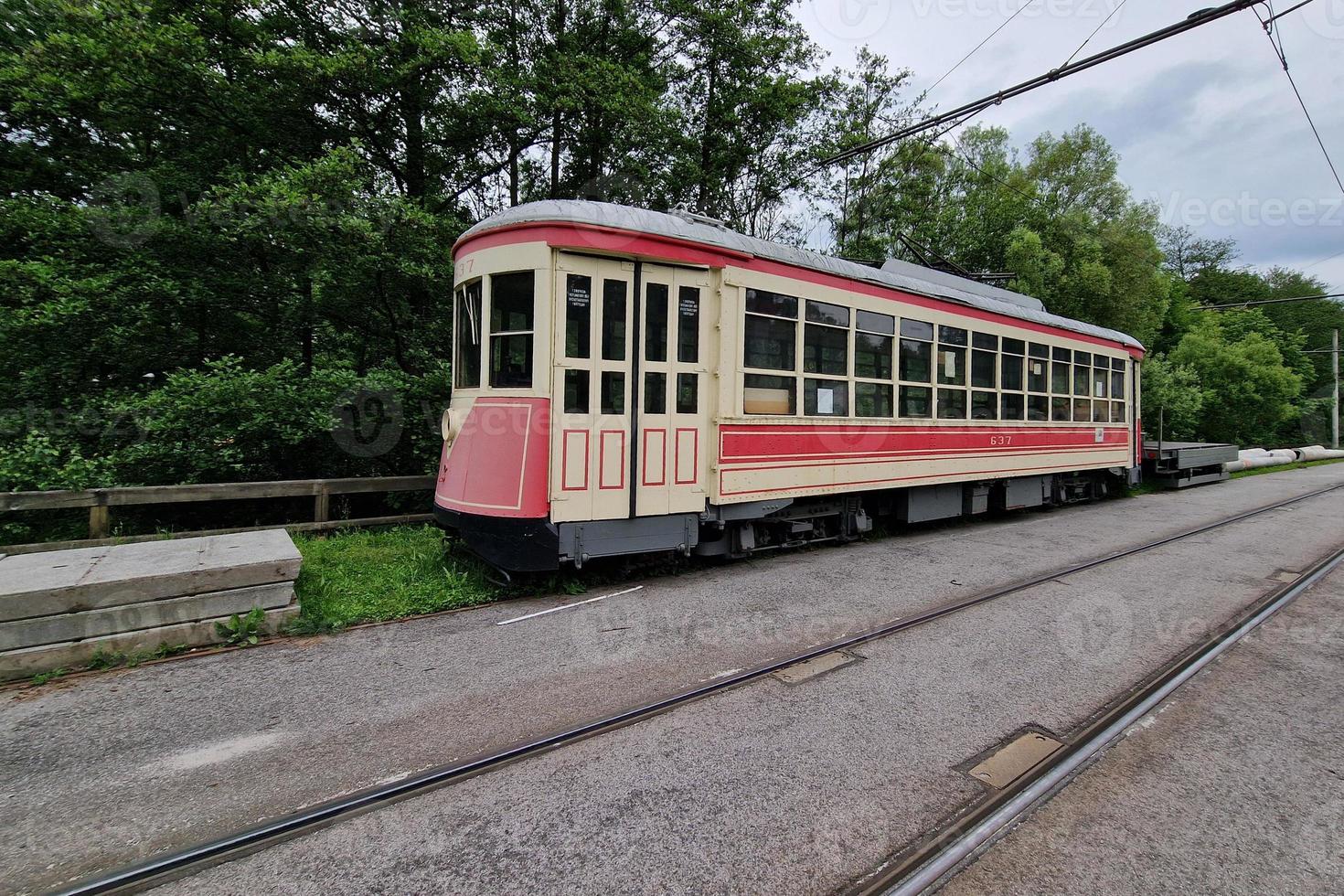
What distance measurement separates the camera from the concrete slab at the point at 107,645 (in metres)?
3.48

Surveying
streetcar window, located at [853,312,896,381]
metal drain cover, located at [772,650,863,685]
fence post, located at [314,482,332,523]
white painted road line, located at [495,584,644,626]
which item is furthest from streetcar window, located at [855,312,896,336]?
fence post, located at [314,482,332,523]

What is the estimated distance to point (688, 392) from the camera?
5625 millimetres

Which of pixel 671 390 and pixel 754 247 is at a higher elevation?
pixel 754 247

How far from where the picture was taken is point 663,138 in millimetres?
11594

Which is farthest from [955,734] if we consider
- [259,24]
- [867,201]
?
[867,201]

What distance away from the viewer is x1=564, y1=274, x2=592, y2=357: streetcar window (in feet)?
16.6

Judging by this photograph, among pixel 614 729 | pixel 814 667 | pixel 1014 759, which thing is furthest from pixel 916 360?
pixel 614 729

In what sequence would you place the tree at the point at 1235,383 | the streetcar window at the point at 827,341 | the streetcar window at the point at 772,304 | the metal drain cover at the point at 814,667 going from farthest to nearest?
1. the tree at the point at 1235,383
2. the streetcar window at the point at 827,341
3. the streetcar window at the point at 772,304
4. the metal drain cover at the point at 814,667

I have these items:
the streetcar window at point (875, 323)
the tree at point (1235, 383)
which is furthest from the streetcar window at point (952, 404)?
the tree at point (1235, 383)

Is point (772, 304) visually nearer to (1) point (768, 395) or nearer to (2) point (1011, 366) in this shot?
(1) point (768, 395)

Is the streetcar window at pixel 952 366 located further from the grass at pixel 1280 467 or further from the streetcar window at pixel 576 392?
the grass at pixel 1280 467

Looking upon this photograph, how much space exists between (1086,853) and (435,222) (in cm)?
911

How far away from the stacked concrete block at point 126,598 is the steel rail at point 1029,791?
437 centimetres

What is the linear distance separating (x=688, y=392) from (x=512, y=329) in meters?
1.72
